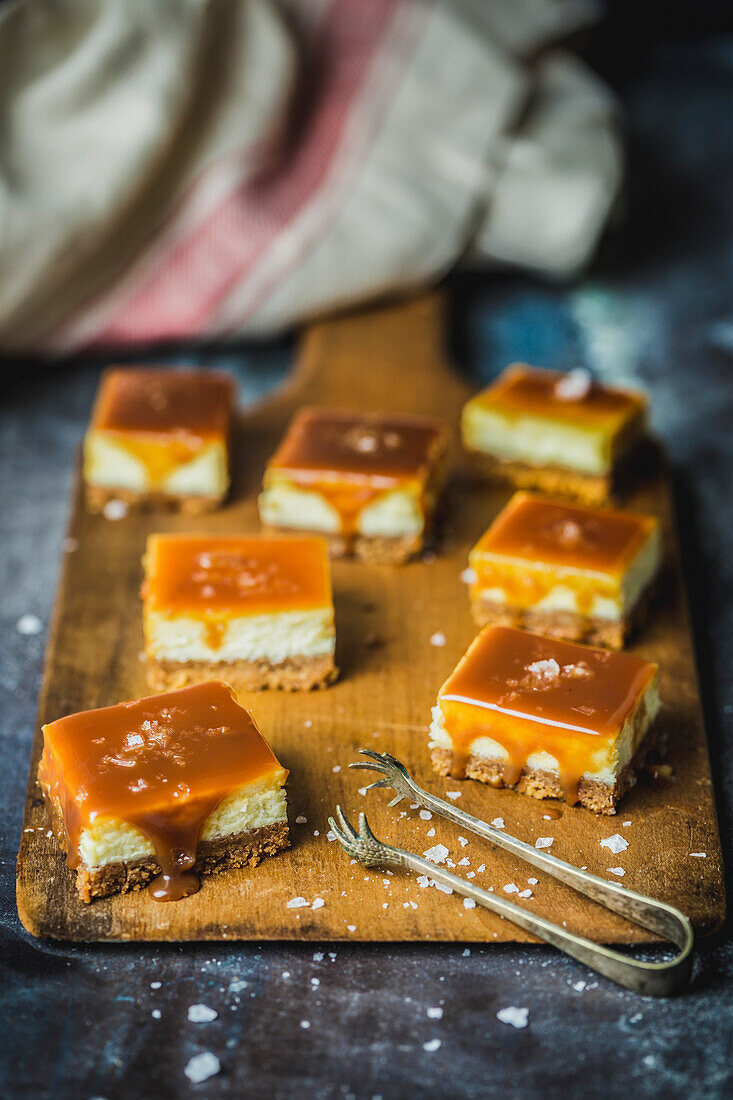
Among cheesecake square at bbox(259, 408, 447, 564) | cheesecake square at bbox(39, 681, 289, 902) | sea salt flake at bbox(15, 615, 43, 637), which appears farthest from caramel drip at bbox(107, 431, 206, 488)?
cheesecake square at bbox(39, 681, 289, 902)

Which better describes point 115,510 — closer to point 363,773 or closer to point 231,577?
point 231,577

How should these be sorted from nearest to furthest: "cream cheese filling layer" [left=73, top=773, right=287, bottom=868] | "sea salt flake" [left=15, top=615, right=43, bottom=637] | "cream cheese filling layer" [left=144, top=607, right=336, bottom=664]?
"cream cheese filling layer" [left=73, top=773, right=287, bottom=868] → "cream cheese filling layer" [left=144, top=607, right=336, bottom=664] → "sea salt flake" [left=15, top=615, right=43, bottom=637]

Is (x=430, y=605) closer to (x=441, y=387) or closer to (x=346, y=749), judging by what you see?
(x=346, y=749)

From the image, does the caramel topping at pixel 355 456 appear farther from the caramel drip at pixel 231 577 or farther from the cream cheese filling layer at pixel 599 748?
the cream cheese filling layer at pixel 599 748

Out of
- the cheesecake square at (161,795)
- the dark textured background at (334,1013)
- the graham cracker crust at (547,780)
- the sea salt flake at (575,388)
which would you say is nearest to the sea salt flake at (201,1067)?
the dark textured background at (334,1013)

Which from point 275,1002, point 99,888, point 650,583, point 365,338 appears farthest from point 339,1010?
point 365,338

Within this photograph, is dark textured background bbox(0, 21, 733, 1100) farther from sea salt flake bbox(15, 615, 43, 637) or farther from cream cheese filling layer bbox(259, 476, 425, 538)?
cream cheese filling layer bbox(259, 476, 425, 538)
